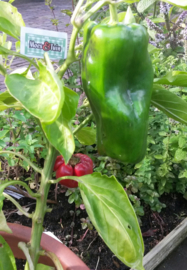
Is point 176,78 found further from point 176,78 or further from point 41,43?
point 41,43

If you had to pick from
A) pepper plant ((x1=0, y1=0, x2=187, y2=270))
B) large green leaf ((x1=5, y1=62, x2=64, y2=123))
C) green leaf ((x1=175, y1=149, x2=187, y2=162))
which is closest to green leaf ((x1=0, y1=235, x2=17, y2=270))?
pepper plant ((x1=0, y1=0, x2=187, y2=270))

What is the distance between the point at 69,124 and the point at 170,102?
0.92 ft

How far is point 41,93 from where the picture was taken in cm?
37

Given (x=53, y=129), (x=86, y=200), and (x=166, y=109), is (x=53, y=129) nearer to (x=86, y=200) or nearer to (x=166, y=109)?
(x=86, y=200)

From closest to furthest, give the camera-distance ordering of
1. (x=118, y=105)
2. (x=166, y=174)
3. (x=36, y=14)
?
(x=118, y=105), (x=166, y=174), (x=36, y=14)

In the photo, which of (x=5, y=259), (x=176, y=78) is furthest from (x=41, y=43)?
(x=5, y=259)

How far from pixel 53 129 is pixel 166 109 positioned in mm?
322

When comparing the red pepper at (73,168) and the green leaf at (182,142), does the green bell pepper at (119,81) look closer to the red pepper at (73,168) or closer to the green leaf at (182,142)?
the red pepper at (73,168)

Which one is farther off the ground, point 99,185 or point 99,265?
point 99,185

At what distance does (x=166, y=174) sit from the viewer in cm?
112

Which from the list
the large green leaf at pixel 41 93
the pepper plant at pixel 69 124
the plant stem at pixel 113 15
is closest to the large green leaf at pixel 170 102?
the pepper plant at pixel 69 124

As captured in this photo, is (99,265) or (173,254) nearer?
(99,265)

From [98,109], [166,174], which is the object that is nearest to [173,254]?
[166,174]

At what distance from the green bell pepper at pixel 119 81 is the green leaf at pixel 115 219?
0.33 feet
